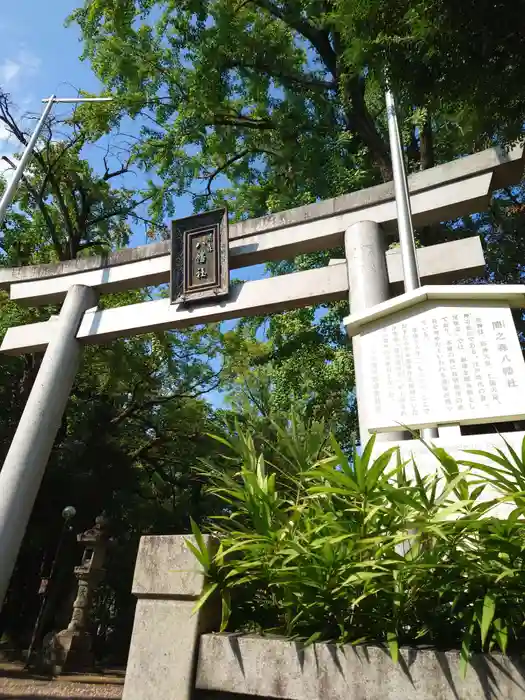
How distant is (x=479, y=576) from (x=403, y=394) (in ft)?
4.85

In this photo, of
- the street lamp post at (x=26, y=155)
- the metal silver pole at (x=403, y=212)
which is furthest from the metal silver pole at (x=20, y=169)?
the metal silver pole at (x=403, y=212)

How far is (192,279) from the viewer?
5.83 meters

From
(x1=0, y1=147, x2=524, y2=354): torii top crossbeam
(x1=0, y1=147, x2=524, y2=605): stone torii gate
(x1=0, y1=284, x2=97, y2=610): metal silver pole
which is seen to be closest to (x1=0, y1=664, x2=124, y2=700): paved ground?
(x1=0, y1=284, x2=97, y2=610): metal silver pole

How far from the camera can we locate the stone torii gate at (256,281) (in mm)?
4828

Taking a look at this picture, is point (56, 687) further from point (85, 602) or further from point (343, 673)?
point (343, 673)

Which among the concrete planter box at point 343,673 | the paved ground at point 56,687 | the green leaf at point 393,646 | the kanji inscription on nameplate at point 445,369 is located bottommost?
the paved ground at point 56,687

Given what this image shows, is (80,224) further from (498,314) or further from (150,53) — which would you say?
(498,314)

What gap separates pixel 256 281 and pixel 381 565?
423 centimetres

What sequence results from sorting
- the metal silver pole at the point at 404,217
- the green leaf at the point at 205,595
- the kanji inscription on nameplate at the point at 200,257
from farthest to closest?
the kanji inscription on nameplate at the point at 200,257 → the metal silver pole at the point at 404,217 → the green leaf at the point at 205,595

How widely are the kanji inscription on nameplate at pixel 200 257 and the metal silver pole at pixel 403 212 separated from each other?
207 centimetres

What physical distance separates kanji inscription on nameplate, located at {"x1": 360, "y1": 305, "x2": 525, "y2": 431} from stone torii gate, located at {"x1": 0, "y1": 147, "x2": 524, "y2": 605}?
136 centimetres

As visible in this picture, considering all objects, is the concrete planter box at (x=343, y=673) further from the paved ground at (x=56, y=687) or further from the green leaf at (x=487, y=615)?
the paved ground at (x=56, y=687)

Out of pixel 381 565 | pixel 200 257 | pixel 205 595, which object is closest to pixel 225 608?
pixel 205 595

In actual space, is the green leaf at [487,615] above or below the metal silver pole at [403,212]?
below
